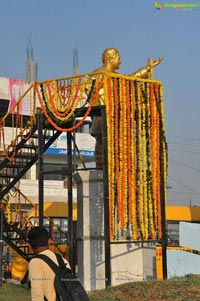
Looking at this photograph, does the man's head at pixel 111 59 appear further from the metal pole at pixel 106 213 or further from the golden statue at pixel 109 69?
the metal pole at pixel 106 213

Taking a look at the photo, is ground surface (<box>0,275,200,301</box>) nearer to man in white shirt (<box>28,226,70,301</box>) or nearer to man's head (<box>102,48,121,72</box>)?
man's head (<box>102,48,121,72</box>)

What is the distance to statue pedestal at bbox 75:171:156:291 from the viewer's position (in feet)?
52.3

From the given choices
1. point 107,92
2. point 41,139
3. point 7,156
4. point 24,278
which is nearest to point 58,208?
point 24,278

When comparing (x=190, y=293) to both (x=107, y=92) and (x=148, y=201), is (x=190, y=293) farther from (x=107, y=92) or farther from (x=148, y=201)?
(x=107, y=92)

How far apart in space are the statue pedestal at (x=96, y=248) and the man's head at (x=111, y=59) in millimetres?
2782

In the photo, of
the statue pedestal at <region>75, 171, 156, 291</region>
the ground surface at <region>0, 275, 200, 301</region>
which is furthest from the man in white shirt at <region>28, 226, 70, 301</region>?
the statue pedestal at <region>75, 171, 156, 291</region>

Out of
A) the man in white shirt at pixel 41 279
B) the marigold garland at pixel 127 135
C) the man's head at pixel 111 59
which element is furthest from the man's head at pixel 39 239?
the man's head at pixel 111 59

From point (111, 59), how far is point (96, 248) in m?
4.90

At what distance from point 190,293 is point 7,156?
752 centimetres

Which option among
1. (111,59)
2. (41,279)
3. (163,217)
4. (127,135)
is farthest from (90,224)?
(41,279)

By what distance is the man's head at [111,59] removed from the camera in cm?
1658

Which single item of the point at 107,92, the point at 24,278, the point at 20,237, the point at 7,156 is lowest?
the point at 24,278

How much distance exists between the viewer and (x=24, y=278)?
20.5 metres

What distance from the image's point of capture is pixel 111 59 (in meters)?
16.6
